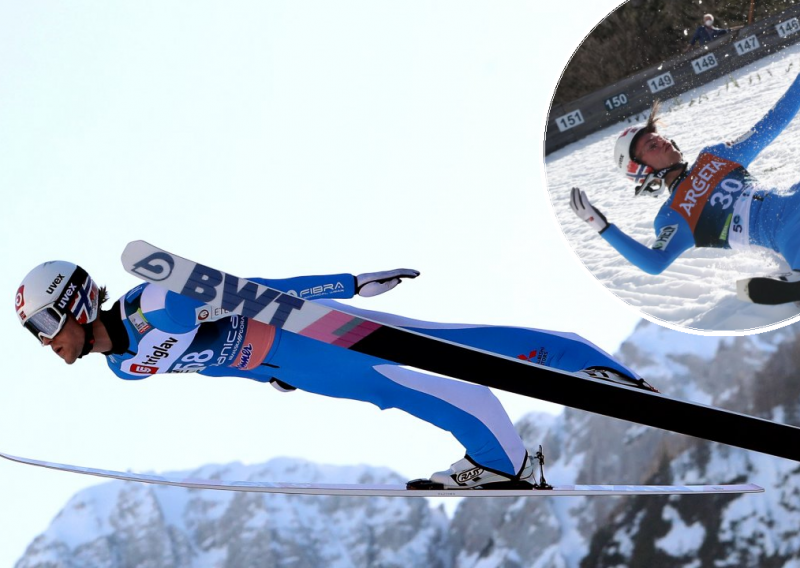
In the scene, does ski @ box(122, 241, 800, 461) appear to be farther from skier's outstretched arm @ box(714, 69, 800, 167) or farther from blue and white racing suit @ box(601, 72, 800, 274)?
skier's outstretched arm @ box(714, 69, 800, 167)

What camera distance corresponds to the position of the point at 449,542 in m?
22.9

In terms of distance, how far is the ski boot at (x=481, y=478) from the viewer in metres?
4.17

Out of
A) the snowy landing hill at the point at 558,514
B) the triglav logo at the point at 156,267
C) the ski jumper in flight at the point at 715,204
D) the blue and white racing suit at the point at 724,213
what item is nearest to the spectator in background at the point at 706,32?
the ski jumper in flight at the point at 715,204

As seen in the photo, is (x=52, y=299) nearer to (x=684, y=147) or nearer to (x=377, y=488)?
(x=377, y=488)

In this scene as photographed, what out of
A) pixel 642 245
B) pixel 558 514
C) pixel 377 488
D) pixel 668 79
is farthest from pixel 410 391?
pixel 558 514

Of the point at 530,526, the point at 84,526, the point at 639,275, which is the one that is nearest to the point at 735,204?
the point at 639,275

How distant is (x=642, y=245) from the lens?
633 cm

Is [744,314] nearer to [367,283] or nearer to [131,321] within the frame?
[367,283]

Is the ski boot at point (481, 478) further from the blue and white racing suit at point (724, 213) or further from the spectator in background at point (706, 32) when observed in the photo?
the spectator in background at point (706, 32)

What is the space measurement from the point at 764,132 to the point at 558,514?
53.2 feet

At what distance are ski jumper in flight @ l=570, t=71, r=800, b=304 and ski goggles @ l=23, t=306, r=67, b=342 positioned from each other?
3.70 m

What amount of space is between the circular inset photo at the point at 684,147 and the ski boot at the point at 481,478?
275 cm

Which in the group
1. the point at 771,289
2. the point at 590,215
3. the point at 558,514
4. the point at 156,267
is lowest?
the point at 558,514

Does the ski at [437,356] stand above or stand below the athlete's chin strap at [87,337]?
below
